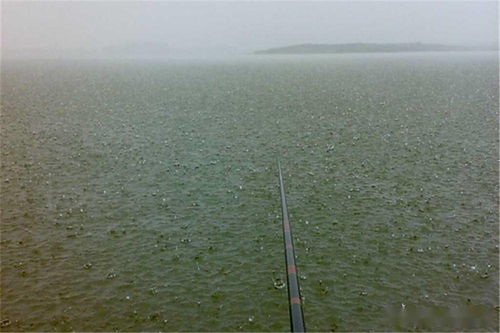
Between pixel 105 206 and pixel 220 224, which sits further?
pixel 105 206

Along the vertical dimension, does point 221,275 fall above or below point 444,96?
below

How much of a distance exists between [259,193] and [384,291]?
9.96 meters

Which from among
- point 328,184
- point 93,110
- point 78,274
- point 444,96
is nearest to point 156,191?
point 78,274

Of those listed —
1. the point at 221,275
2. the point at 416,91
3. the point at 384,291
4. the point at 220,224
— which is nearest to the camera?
the point at 384,291

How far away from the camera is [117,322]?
12.9 metres

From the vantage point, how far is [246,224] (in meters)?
19.2

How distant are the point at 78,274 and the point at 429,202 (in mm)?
17475

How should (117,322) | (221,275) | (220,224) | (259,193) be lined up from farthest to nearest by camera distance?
(259,193) → (220,224) → (221,275) → (117,322)

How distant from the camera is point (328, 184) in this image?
76.7 ft

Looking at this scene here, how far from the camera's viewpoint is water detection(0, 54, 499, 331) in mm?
13430

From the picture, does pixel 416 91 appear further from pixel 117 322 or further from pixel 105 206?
pixel 117 322

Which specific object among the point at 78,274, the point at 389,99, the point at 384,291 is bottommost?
Result: the point at 384,291

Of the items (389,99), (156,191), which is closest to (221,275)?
(156,191)

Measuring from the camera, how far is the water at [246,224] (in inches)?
529
